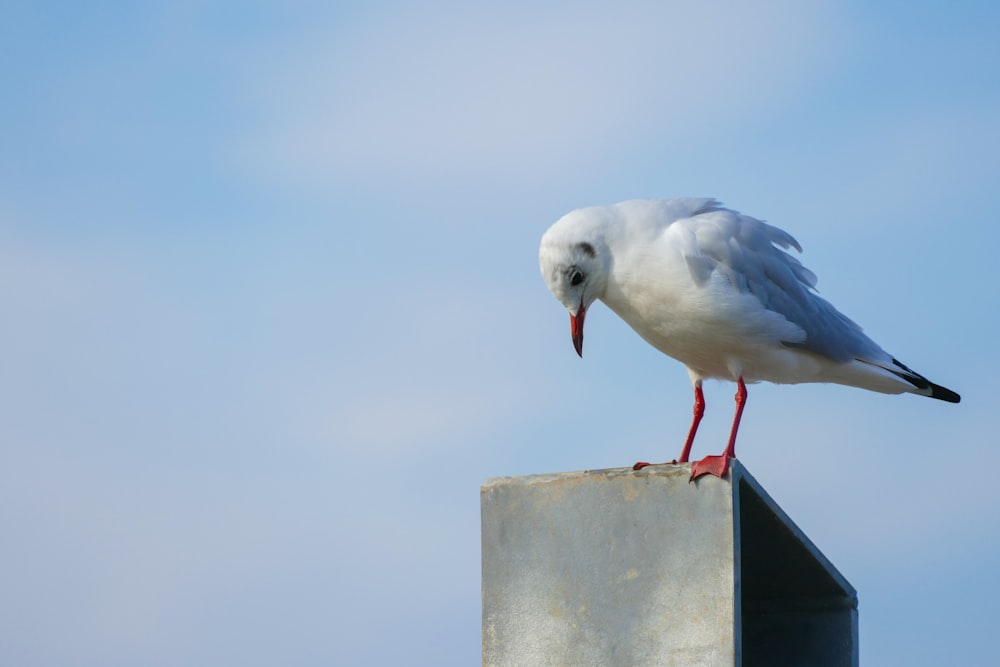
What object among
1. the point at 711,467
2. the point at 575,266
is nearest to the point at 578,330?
the point at 575,266

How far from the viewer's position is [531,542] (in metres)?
6.36

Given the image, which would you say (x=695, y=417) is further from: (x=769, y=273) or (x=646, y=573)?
(x=646, y=573)

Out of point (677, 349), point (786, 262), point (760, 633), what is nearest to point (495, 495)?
point (760, 633)

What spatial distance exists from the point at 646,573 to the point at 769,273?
3163 mm

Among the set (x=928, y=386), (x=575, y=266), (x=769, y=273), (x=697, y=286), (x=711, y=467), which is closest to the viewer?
(x=711, y=467)

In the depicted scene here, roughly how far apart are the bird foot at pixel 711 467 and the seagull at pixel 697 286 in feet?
5.76

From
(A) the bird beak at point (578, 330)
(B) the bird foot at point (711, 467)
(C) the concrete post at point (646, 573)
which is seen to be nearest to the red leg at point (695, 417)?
(A) the bird beak at point (578, 330)

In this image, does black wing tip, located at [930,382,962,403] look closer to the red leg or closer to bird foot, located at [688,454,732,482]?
the red leg

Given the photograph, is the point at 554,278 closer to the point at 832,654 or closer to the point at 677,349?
the point at 677,349

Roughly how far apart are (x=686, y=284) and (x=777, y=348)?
0.88 metres

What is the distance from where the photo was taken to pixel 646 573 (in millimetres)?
5934

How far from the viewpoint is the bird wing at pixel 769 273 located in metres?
8.07

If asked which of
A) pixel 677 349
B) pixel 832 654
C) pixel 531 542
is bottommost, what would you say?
pixel 832 654

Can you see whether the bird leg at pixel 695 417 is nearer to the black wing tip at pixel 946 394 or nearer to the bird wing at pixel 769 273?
the bird wing at pixel 769 273
